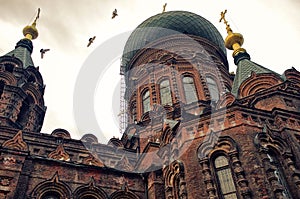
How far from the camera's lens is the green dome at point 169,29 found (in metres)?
21.5

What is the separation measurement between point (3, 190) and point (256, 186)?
23.8 feet

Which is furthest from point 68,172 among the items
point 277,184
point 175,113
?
point 277,184

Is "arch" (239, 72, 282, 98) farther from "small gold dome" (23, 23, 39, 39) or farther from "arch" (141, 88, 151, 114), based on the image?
"small gold dome" (23, 23, 39, 39)

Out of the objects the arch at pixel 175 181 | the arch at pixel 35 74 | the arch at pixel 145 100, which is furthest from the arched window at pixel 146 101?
the arch at pixel 175 181

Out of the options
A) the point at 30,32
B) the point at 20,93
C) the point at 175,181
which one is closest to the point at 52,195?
the point at 175,181

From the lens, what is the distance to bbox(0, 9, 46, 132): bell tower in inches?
661

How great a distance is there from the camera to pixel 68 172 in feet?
39.2

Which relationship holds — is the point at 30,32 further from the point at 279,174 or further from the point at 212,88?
the point at 279,174

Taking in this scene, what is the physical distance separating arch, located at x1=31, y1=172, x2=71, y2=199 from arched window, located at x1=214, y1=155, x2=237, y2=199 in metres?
4.84

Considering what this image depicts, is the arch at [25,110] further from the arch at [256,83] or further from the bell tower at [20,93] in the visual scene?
the arch at [256,83]

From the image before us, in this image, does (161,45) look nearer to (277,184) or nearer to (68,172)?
(68,172)

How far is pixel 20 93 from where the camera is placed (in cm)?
1769

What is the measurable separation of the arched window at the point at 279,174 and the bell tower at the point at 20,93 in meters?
11.5

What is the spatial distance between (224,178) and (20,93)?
11.9 m
